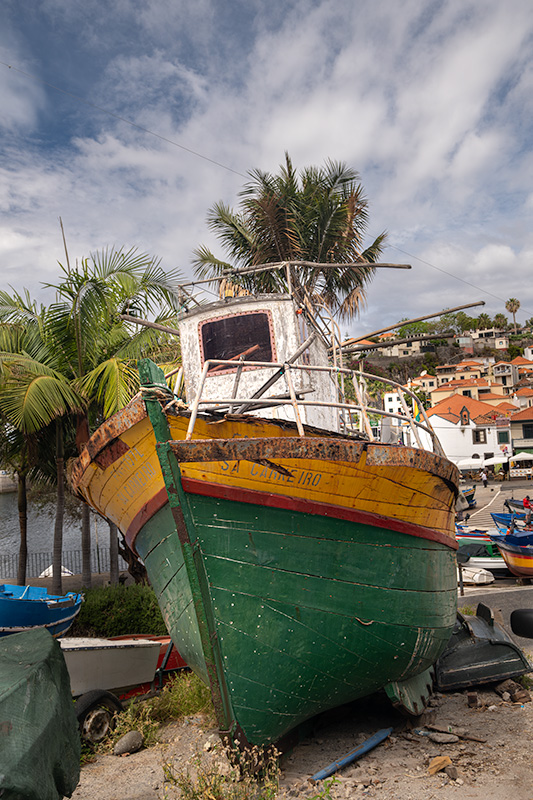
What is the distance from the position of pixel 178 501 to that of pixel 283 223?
1230 centimetres

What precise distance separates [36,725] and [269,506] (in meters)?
2.19

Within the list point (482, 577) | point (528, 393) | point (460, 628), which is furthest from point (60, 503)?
point (528, 393)

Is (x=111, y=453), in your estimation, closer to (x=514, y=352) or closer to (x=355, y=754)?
(x=355, y=754)

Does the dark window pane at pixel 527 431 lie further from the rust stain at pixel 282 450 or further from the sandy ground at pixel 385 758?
the rust stain at pixel 282 450

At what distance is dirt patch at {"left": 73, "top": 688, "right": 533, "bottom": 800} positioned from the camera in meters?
→ 4.77

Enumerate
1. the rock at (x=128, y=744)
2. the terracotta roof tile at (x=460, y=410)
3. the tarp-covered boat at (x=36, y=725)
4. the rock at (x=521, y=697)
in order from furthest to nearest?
the terracotta roof tile at (x=460, y=410)
the rock at (x=521, y=697)
the rock at (x=128, y=744)
the tarp-covered boat at (x=36, y=725)

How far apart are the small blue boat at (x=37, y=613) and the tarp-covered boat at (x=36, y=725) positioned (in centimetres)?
376

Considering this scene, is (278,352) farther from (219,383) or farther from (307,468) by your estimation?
(307,468)

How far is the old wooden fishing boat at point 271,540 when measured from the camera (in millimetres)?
4570

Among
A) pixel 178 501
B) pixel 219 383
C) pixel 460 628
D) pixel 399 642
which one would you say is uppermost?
pixel 219 383

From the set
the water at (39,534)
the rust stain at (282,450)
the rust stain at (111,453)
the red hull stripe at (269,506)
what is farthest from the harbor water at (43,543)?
the rust stain at (282,450)

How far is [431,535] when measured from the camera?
5918 mm

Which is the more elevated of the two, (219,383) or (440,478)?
(219,383)

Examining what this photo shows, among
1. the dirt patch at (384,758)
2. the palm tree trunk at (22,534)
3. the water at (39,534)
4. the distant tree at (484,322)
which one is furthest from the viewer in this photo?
the distant tree at (484,322)
